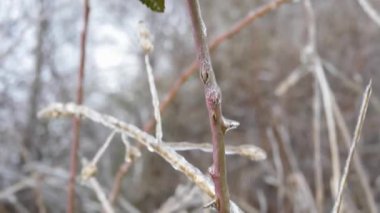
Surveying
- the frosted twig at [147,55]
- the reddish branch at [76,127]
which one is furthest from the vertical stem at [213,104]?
the reddish branch at [76,127]

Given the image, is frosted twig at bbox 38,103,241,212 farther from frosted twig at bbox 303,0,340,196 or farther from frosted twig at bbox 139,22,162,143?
frosted twig at bbox 303,0,340,196

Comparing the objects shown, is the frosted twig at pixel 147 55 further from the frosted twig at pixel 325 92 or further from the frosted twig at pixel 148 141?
the frosted twig at pixel 325 92

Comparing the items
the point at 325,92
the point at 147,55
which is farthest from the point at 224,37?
the point at 147,55

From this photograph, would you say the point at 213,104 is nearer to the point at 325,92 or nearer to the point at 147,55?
the point at 147,55

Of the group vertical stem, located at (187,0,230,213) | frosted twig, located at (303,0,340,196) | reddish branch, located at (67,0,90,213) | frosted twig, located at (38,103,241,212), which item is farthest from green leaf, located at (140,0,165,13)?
frosted twig, located at (303,0,340,196)

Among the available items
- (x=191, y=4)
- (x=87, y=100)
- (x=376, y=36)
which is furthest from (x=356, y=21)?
(x=191, y=4)

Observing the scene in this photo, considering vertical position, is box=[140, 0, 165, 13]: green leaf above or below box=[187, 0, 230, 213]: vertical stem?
above
